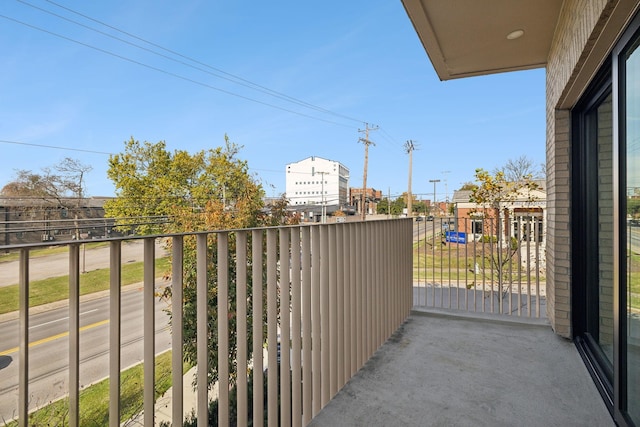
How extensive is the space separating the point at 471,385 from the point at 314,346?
115 centimetres

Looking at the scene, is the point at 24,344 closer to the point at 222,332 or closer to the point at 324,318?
the point at 222,332

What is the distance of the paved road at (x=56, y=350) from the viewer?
2.31ft

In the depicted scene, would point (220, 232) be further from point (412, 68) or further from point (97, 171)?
point (97, 171)

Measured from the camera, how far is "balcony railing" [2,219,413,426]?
870 millimetres

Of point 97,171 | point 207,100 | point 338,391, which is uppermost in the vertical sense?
point 207,100

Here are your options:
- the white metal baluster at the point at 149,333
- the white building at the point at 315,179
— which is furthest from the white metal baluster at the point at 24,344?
the white building at the point at 315,179

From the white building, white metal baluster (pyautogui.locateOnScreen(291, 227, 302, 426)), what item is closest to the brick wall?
white metal baluster (pyautogui.locateOnScreen(291, 227, 302, 426))

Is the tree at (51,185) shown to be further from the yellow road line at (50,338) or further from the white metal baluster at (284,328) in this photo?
the yellow road line at (50,338)

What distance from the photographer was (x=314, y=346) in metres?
1.69

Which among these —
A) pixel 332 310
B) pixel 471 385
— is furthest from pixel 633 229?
pixel 332 310

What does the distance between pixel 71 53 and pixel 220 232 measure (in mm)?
36767

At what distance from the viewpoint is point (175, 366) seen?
3.41ft

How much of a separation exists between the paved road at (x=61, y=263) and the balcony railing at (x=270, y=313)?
15 mm

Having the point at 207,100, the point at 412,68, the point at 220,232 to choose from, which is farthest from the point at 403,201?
the point at 220,232
